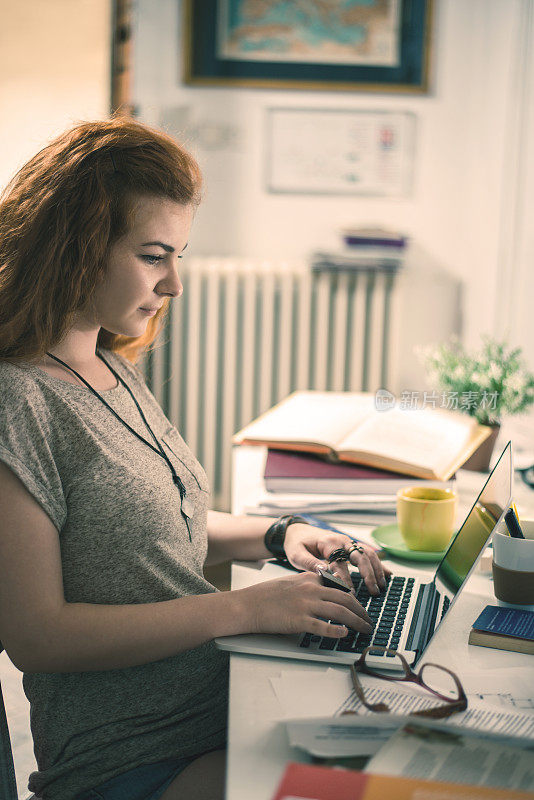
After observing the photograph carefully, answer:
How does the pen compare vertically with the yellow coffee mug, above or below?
above

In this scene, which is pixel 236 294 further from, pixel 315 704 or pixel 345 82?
pixel 315 704

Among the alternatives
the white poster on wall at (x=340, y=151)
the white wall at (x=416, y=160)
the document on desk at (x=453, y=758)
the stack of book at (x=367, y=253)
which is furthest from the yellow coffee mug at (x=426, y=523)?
the white poster on wall at (x=340, y=151)

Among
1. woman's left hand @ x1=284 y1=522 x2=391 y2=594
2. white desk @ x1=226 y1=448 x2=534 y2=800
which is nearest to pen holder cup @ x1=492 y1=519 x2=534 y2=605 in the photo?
white desk @ x1=226 y1=448 x2=534 y2=800

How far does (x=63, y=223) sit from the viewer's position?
92cm

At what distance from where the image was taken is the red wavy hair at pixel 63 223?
0.92m

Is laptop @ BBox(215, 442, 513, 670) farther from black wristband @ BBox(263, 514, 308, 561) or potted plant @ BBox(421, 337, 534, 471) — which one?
potted plant @ BBox(421, 337, 534, 471)

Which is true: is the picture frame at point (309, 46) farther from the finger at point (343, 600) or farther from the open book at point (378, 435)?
the finger at point (343, 600)

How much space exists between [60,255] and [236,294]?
1967 mm

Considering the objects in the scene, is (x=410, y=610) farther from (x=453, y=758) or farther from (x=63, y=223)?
(x=63, y=223)

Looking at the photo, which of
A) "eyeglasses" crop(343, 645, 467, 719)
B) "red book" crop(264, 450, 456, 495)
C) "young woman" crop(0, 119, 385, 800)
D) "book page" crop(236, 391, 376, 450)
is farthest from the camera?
"book page" crop(236, 391, 376, 450)

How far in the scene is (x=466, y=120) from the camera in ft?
9.32

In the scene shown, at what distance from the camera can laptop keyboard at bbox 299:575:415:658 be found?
835 millimetres

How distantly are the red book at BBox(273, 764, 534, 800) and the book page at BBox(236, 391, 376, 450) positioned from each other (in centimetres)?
86

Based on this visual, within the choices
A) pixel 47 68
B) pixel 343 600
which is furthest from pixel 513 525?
pixel 47 68
